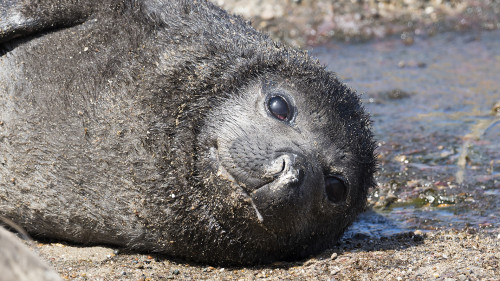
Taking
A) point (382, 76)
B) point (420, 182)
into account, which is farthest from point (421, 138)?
point (382, 76)

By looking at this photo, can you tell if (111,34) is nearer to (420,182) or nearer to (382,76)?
(420,182)

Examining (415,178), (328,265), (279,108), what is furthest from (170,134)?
(415,178)

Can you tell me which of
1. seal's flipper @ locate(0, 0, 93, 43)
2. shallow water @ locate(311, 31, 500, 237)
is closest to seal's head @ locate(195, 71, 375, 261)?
shallow water @ locate(311, 31, 500, 237)

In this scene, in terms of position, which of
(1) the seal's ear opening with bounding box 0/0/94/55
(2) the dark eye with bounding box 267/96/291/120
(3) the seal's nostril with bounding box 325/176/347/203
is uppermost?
(1) the seal's ear opening with bounding box 0/0/94/55

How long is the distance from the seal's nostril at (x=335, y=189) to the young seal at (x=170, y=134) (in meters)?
0.01

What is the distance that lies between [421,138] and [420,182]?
1052 mm

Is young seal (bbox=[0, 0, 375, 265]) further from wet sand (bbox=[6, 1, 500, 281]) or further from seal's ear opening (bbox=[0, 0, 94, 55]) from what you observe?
wet sand (bbox=[6, 1, 500, 281])

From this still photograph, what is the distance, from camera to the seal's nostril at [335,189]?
15.5ft

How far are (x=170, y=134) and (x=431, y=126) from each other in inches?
158

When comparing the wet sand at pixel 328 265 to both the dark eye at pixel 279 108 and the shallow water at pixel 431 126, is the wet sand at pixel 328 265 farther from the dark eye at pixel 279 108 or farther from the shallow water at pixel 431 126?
the dark eye at pixel 279 108

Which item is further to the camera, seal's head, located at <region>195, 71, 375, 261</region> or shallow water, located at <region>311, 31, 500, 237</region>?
shallow water, located at <region>311, 31, 500, 237</region>

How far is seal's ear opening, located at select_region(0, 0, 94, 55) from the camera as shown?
5.09 metres

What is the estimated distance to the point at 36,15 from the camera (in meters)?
5.11

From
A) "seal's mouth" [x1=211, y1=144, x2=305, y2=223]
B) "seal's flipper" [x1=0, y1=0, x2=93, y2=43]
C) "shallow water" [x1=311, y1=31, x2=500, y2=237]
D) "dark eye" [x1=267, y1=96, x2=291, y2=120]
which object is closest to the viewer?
"seal's mouth" [x1=211, y1=144, x2=305, y2=223]
